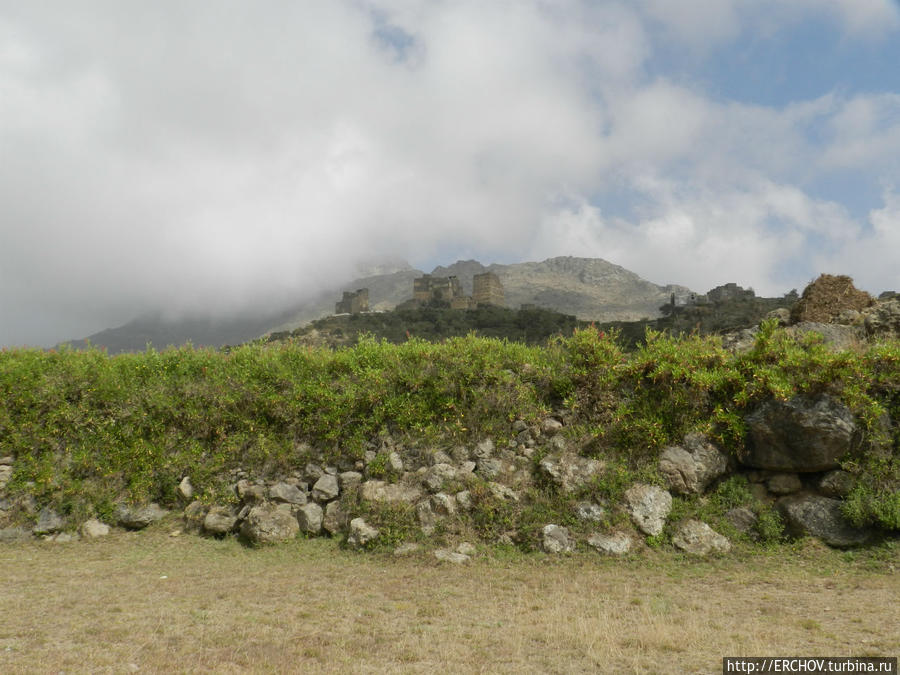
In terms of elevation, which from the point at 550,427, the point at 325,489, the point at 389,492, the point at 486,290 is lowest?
the point at 325,489

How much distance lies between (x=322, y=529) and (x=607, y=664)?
486 centimetres

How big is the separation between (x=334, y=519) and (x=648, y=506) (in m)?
4.58

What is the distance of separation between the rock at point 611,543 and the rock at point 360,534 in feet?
9.89

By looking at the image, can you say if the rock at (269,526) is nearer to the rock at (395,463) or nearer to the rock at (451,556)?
the rock at (395,463)

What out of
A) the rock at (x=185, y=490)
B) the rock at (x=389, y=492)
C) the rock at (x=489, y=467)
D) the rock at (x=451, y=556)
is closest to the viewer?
the rock at (x=451, y=556)

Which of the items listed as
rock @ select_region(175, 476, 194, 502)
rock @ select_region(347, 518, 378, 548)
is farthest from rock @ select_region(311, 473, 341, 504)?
rock @ select_region(175, 476, 194, 502)

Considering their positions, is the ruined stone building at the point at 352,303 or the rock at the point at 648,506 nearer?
the rock at the point at 648,506

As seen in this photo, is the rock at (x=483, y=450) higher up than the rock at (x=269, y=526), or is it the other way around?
the rock at (x=483, y=450)

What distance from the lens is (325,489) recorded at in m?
8.08

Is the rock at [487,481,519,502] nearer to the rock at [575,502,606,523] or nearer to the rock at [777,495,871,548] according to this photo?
the rock at [575,502,606,523]

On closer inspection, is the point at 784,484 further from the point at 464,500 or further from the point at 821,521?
the point at 464,500

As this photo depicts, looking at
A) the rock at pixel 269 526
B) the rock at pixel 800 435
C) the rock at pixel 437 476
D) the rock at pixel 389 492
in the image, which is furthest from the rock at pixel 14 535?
the rock at pixel 800 435

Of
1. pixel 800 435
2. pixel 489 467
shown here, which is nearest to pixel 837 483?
pixel 800 435

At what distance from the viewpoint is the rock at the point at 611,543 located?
22.0ft
